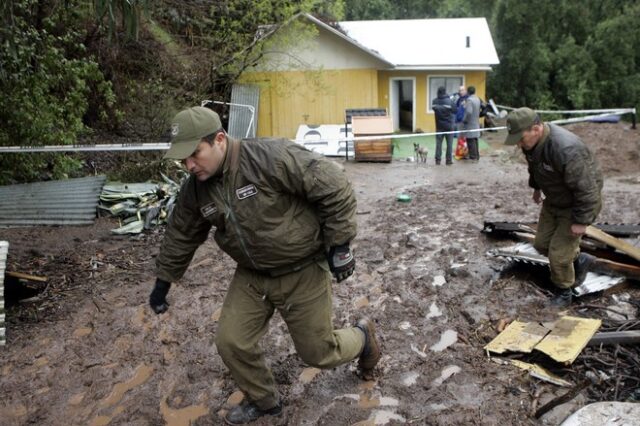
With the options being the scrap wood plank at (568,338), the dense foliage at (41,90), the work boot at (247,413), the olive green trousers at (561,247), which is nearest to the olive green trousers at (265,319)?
the work boot at (247,413)

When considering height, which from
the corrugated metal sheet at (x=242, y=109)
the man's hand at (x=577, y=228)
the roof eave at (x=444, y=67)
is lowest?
the man's hand at (x=577, y=228)

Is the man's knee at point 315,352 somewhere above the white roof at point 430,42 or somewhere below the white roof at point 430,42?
below

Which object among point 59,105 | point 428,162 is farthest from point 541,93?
point 59,105

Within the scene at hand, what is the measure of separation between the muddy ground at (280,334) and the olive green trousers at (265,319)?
1.40ft

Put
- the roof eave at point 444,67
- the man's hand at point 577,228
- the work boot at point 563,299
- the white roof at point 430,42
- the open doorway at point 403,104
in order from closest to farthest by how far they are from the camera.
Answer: the man's hand at point 577,228
the work boot at point 563,299
the roof eave at point 444,67
the white roof at point 430,42
the open doorway at point 403,104

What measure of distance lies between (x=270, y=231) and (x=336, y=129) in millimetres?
15918

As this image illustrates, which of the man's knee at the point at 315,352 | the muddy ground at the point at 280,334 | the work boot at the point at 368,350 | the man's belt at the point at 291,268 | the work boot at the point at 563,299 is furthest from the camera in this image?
the work boot at the point at 563,299

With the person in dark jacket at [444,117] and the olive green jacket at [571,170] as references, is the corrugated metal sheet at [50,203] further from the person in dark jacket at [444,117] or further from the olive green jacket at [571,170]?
the person in dark jacket at [444,117]

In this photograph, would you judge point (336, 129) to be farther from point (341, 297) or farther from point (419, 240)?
point (341, 297)

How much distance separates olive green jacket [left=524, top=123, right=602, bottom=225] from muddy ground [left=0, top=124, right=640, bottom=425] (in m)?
0.98

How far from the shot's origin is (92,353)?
15.3 ft

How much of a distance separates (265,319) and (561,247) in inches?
110

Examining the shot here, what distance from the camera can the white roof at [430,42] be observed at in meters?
21.9

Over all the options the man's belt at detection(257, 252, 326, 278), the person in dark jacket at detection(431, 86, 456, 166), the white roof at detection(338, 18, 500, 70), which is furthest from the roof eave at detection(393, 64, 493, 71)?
the man's belt at detection(257, 252, 326, 278)
